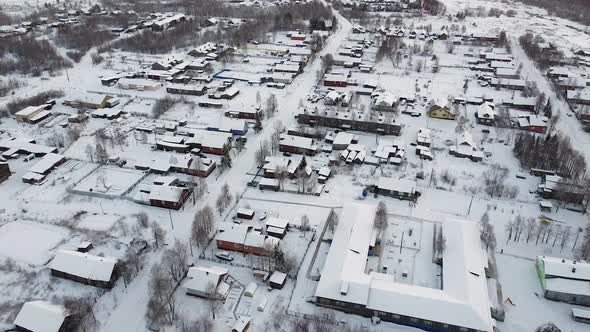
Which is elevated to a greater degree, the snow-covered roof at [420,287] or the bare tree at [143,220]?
the snow-covered roof at [420,287]

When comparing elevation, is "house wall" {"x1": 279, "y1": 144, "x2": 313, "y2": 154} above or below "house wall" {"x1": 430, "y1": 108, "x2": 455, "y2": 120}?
below

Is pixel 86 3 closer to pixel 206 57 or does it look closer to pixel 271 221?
pixel 206 57

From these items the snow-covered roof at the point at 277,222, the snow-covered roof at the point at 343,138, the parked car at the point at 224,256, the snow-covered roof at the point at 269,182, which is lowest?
the parked car at the point at 224,256

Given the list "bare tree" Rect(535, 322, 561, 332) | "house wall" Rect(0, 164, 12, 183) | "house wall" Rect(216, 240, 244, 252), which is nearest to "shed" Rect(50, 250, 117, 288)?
"house wall" Rect(216, 240, 244, 252)

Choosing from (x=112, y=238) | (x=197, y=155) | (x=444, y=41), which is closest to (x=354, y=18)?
(x=444, y=41)

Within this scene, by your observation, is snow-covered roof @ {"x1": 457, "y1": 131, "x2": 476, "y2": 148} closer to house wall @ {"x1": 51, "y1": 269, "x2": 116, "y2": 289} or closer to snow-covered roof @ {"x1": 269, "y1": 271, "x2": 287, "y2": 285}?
snow-covered roof @ {"x1": 269, "y1": 271, "x2": 287, "y2": 285}

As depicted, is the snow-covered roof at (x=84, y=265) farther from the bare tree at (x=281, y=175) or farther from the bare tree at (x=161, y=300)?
the bare tree at (x=281, y=175)

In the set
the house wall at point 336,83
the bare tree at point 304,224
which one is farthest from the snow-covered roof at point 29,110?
the bare tree at point 304,224

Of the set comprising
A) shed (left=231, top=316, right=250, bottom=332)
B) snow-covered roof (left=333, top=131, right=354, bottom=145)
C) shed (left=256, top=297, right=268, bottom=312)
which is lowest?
shed (left=256, top=297, right=268, bottom=312)
